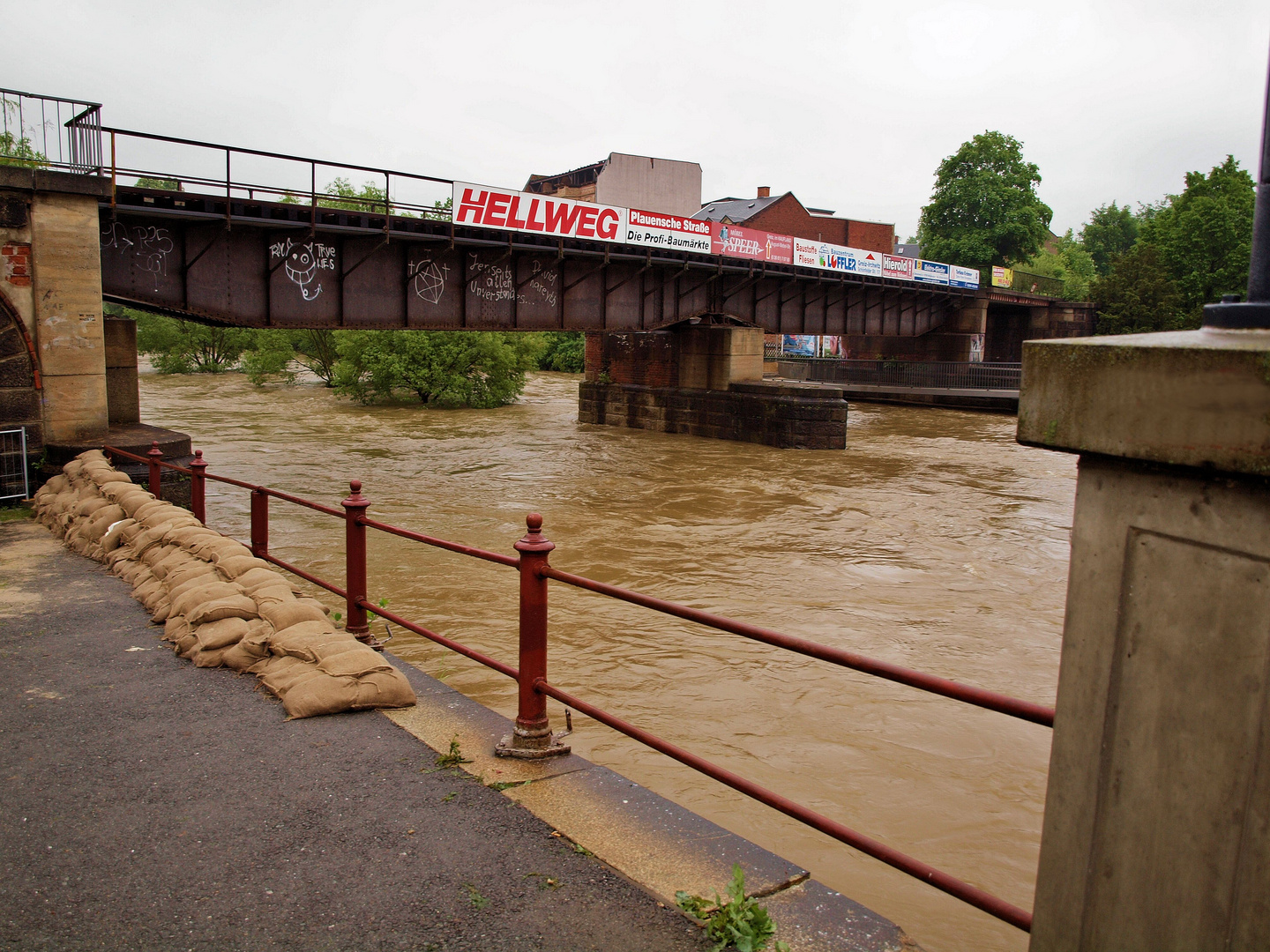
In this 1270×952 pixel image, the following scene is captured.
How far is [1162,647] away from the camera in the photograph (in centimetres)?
179

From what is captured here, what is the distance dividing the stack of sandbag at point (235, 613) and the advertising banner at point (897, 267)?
3122cm

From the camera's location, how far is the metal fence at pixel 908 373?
42.7 metres

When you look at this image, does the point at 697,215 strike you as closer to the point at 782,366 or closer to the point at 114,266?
the point at 782,366

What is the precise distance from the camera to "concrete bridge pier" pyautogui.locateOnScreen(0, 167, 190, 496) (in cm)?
1190

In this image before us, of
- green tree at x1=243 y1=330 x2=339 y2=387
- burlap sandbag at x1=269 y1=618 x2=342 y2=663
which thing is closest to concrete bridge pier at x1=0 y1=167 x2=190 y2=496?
burlap sandbag at x1=269 y1=618 x2=342 y2=663

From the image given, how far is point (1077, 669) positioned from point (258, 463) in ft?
73.0

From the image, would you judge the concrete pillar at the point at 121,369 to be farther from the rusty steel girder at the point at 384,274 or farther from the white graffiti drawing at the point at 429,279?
the white graffiti drawing at the point at 429,279

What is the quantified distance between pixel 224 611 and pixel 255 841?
2.47m

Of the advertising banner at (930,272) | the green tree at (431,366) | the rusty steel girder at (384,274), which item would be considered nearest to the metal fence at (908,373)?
the advertising banner at (930,272)

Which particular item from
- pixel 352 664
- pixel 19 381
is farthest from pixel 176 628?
pixel 19 381

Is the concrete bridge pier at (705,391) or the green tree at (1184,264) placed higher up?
the green tree at (1184,264)

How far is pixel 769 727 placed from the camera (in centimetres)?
730

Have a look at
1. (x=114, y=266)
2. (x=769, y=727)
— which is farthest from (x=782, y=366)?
(x=769, y=727)

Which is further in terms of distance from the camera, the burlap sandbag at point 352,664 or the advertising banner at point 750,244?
the advertising banner at point 750,244
